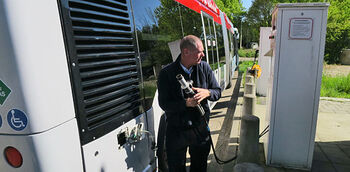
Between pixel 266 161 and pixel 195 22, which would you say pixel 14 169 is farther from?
pixel 195 22

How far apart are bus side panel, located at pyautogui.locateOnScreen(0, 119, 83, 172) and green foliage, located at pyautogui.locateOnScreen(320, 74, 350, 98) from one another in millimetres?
8954

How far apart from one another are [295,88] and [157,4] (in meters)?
2.14

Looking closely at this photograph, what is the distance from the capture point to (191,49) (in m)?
2.36

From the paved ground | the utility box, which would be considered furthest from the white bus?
the paved ground

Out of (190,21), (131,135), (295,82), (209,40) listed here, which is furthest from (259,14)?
(131,135)

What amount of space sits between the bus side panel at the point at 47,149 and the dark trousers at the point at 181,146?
119cm

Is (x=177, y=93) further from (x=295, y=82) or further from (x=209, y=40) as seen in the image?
(x=209, y=40)

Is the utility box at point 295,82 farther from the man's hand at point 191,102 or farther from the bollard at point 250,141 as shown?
the man's hand at point 191,102

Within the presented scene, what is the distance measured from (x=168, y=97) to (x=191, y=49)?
1.75 ft

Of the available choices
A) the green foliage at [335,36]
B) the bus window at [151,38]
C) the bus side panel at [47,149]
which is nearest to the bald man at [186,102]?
the bus window at [151,38]

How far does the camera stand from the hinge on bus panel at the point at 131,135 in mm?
2074

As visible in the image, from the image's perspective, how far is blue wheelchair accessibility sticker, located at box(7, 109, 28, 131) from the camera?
4.32 feet

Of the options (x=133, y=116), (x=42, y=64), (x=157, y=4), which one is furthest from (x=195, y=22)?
(x=42, y=64)

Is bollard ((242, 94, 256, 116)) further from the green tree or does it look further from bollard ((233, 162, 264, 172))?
the green tree
